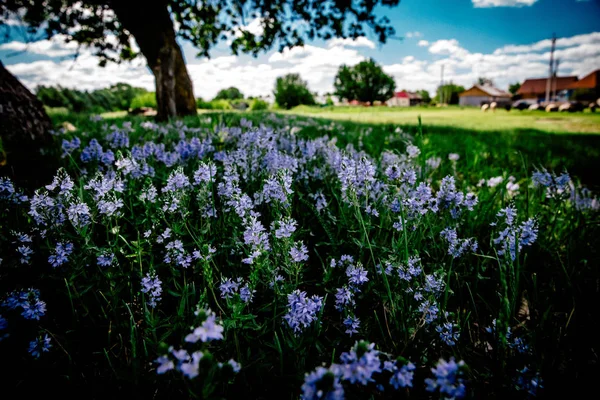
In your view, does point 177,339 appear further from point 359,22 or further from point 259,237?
point 359,22

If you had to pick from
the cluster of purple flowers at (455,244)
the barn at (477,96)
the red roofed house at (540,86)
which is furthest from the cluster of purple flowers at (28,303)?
the barn at (477,96)

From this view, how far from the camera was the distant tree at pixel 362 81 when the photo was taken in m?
91.1

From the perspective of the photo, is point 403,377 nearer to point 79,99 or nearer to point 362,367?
point 362,367

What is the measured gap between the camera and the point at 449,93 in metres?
108

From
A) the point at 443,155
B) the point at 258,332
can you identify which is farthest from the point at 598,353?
the point at 443,155

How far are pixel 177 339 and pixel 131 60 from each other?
16357 millimetres

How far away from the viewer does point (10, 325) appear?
4.64 feet

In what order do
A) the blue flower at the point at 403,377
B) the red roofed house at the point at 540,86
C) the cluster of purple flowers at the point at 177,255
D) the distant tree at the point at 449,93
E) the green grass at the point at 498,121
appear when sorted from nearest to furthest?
the blue flower at the point at 403,377 → the cluster of purple flowers at the point at 177,255 → the green grass at the point at 498,121 → the red roofed house at the point at 540,86 → the distant tree at the point at 449,93

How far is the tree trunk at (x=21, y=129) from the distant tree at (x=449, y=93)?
378 feet

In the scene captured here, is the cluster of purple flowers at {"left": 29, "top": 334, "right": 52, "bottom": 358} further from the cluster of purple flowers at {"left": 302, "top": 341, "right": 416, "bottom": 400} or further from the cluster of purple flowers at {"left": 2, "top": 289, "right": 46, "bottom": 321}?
the cluster of purple flowers at {"left": 302, "top": 341, "right": 416, "bottom": 400}

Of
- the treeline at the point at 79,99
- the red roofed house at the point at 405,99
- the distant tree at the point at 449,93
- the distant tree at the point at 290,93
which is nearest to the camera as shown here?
the treeline at the point at 79,99

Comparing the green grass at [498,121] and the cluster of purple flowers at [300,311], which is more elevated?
the green grass at [498,121]

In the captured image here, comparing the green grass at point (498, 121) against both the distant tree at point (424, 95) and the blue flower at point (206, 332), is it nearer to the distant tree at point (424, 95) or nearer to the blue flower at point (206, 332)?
the blue flower at point (206, 332)

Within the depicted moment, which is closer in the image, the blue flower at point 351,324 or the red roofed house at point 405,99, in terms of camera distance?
the blue flower at point 351,324
